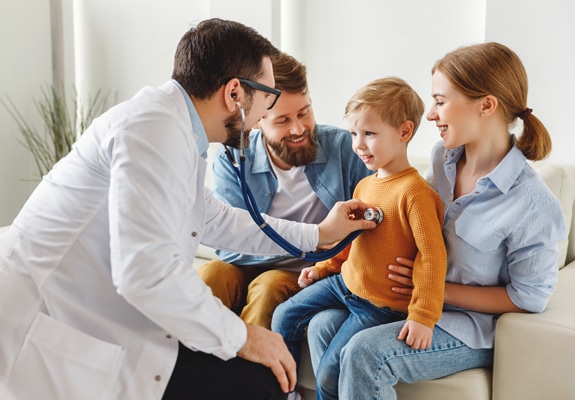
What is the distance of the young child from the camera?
65.8 inches

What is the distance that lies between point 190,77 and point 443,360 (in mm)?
876

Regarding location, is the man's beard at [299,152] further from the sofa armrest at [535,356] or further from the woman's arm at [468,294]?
the sofa armrest at [535,356]

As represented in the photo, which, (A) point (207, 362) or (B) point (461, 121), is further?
(B) point (461, 121)

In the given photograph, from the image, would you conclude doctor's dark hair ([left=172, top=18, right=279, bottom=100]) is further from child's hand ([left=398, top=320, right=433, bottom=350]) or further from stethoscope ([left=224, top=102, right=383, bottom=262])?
child's hand ([left=398, top=320, right=433, bottom=350])

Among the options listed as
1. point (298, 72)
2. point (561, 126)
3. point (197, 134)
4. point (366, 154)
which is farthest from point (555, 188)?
point (197, 134)

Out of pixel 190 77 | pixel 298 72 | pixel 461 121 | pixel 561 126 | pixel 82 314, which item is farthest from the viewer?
pixel 561 126

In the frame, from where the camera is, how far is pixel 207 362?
5.00 feet

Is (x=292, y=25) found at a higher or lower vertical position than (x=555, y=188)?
higher

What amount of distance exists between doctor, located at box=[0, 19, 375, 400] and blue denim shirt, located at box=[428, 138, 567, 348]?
50 centimetres

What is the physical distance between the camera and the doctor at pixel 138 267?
4.33 ft

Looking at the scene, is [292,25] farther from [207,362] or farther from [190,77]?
[207,362]

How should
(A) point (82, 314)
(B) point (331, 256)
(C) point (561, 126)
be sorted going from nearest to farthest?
(A) point (82, 314) → (B) point (331, 256) → (C) point (561, 126)

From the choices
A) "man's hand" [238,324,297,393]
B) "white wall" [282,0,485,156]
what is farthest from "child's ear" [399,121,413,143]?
"white wall" [282,0,485,156]

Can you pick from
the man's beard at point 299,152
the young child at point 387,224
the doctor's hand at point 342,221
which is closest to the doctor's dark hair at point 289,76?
the man's beard at point 299,152
